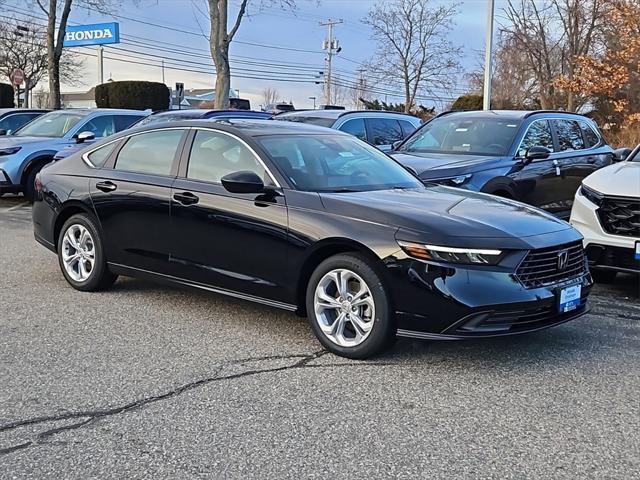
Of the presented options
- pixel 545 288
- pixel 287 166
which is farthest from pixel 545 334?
pixel 287 166

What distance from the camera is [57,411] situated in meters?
3.93

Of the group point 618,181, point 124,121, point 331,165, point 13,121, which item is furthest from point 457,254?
point 13,121

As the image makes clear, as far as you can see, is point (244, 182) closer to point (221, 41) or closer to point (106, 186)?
point (106, 186)

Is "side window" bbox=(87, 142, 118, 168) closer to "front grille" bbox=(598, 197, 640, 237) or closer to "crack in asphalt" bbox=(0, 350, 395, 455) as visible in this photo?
"crack in asphalt" bbox=(0, 350, 395, 455)

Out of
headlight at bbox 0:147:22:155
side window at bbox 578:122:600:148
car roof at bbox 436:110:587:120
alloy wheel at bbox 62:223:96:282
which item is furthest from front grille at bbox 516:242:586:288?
headlight at bbox 0:147:22:155

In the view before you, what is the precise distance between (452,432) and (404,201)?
1.87m

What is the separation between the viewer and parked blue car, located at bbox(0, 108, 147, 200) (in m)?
12.3

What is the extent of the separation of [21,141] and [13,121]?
3911mm

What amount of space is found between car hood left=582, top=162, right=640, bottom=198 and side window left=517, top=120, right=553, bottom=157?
1523 mm

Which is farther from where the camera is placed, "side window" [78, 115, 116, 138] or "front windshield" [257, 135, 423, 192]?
"side window" [78, 115, 116, 138]

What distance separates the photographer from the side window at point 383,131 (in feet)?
40.6

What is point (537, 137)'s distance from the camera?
9281 millimetres

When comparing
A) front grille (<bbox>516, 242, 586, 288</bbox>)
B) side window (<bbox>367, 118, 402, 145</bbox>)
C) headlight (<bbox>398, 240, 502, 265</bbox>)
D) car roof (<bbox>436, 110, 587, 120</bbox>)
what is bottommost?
front grille (<bbox>516, 242, 586, 288</bbox>)

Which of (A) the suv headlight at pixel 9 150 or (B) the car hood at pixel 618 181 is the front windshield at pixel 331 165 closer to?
(B) the car hood at pixel 618 181
